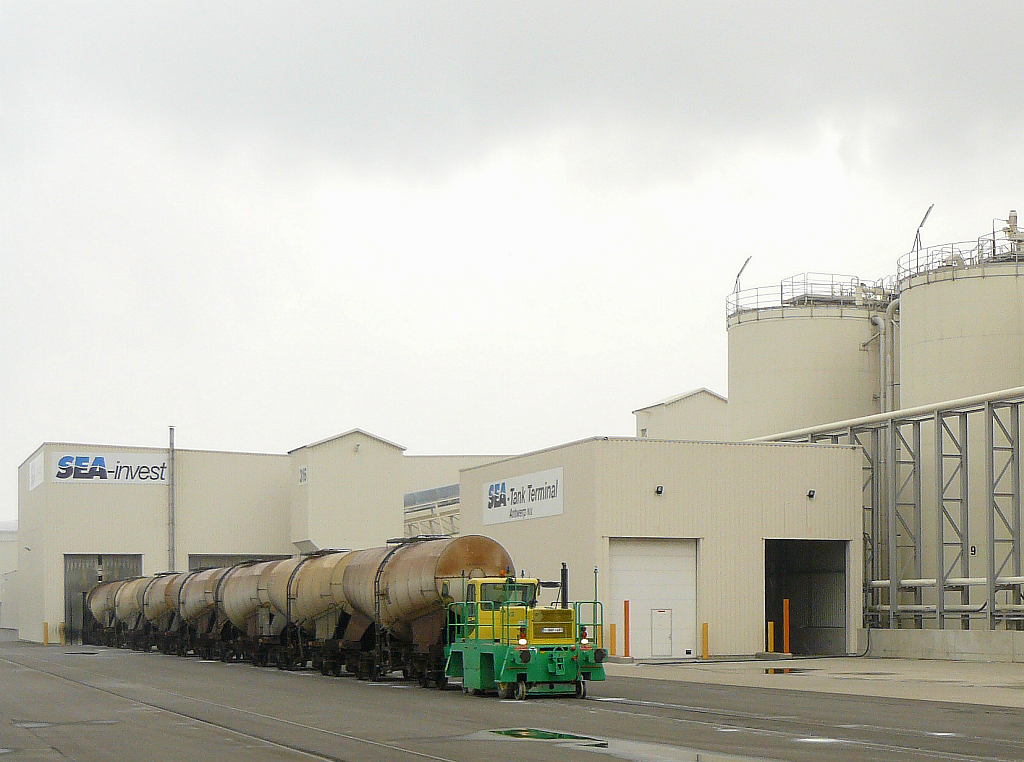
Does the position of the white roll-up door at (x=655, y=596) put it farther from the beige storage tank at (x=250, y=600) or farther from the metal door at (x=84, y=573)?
the metal door at (x=84, y=573)

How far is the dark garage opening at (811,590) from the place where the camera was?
45.0 metres

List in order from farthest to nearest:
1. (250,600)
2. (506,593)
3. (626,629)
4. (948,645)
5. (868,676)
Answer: (250,600) → (626,629) → (948,645) → (868,676) → (506,593)

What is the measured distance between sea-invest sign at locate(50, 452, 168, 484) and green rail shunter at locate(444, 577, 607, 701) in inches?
1683

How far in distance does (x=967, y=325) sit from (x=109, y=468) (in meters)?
42.0

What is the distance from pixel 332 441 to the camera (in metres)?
66.4

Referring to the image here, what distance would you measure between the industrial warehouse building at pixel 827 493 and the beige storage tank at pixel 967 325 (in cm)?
5

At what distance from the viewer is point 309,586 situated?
37250 millimetres

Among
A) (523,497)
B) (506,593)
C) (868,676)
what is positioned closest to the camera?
(506,593)

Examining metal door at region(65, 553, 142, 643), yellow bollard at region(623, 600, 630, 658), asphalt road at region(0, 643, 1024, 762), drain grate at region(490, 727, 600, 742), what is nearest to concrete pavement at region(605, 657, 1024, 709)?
asphalt road at region(0, 643, 1024, 762)

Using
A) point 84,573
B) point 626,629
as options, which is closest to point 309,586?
point 626,629

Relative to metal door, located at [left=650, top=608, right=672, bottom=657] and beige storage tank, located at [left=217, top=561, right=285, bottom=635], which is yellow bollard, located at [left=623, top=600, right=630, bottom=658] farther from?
beige storage tank, located at [left=217, top=561, right=285, bottom=635]

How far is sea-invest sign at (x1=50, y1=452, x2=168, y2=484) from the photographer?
65.0m

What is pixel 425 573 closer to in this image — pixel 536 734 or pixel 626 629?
pixel 536 734

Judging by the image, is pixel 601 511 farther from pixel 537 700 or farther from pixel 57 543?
pixel 57 543
